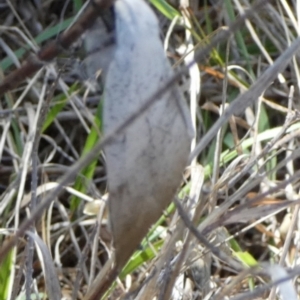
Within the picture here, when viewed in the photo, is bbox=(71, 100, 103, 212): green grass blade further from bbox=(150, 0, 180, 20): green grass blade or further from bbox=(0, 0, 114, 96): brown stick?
bbox=(0, 0, 114, 96): brown stick

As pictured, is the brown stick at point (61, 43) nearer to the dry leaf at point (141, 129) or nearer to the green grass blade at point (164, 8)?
the dry leaf at point (141, 129)

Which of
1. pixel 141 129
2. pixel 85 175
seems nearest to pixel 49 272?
pixel 141 129

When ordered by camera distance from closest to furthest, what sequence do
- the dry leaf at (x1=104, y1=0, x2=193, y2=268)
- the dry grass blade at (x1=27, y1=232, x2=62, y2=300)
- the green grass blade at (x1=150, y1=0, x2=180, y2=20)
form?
the dry leaf at (x1=104, y1=0, x2=193, y2=268)
the dry grass blade at (x1=27, y1=232, x2=62, y2=300)
the green grass blade at (x1=150, y1=0, x2=180, y2=20)

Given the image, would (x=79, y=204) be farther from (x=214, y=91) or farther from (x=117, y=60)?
(x=117, y=60)

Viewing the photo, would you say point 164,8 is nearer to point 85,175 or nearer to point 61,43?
point 85,175

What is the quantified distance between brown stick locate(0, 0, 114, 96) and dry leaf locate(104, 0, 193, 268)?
0.02 m

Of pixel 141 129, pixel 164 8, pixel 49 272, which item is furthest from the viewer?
pixel 164 8

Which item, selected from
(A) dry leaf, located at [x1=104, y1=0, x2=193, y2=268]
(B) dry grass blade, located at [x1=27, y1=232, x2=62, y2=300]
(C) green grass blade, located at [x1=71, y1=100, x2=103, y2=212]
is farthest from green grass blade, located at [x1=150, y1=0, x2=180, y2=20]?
(A) dry leaf, located at [x1=104, y1=0, x2=193, y2=268]

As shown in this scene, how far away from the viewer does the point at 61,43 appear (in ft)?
1.66

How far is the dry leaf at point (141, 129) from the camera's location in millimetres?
465

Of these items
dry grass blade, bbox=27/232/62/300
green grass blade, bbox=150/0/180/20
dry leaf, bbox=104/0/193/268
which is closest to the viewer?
dry leaf, bbox=104/0/193/268

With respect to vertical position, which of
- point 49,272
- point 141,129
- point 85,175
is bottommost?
point 85,175

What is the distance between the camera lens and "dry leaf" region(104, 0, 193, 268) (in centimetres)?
47

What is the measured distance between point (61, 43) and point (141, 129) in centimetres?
9
